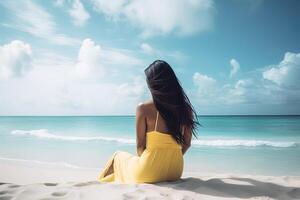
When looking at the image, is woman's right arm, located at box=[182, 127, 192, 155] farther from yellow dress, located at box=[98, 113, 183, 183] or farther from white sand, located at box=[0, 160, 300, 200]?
white sand, located at box=[0, 160, 300, 200]

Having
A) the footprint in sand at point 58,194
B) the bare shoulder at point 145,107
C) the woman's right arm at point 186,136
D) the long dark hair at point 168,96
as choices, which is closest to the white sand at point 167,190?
the footprint in sand at point 58,194

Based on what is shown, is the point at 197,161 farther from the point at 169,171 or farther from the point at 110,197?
the point at 110,197

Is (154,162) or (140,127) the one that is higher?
(140,127)

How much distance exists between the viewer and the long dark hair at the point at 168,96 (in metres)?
3.13

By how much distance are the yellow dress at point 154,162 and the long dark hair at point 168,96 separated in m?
0.15

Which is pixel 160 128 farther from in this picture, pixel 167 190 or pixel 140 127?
pixel 167 190

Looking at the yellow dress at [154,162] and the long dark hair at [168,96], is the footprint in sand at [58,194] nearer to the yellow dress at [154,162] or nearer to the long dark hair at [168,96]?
the yellow dress at [154,162]

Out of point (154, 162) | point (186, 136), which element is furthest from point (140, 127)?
point (186, 136)

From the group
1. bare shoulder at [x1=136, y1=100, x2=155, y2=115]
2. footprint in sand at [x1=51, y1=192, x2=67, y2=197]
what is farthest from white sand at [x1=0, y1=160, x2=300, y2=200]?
bare shoulder at [x1=136, y1=100, x2=155, y2=115]

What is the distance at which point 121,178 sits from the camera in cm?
356

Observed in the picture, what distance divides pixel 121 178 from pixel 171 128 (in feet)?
2.98

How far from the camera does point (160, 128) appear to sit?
3.30 metres

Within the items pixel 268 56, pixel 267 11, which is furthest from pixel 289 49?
pixel 267 11

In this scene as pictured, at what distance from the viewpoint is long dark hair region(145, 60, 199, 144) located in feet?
10.3
